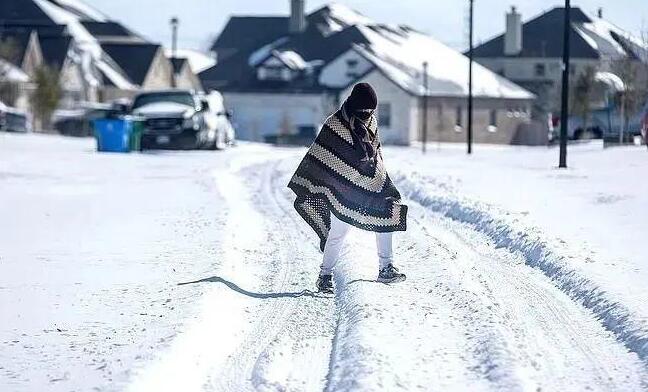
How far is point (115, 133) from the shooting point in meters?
34.3

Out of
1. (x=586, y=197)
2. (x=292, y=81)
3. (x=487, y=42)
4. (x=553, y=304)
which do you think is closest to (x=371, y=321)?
(x=553, y=304)

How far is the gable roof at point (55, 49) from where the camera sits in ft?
262

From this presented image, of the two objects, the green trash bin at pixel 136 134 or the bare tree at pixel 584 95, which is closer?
the green trash bin at pixel 136 134

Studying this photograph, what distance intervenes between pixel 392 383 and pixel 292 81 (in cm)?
7494

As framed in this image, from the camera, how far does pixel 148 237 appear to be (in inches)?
563

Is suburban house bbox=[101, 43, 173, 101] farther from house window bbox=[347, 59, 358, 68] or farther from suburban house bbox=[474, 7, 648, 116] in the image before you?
suburban house bbox=[474, 7, 648, 116]

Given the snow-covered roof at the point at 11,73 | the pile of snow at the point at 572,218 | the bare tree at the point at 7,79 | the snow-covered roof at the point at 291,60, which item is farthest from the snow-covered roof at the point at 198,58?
the pile of snow at the point at 572,218

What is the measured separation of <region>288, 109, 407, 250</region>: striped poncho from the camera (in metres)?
10.8

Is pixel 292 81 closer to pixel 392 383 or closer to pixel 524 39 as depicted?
pixel 524 39

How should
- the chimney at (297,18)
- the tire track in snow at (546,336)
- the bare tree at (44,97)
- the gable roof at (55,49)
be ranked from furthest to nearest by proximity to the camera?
the chimney at (297,18) → the gable roof at (55,49) → the bare tree at (44,97) → the tire track in snow at (546,336)

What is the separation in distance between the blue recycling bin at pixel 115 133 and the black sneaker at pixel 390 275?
24.1 meters

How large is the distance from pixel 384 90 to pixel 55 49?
19927 millimetres

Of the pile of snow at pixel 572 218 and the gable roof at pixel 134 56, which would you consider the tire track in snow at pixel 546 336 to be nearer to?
the pile of snow at pixel 572 218

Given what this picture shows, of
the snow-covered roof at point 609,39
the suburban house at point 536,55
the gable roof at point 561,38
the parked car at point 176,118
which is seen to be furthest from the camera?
the suburban house at point 536,55
